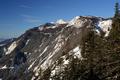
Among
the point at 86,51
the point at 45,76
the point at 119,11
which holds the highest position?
the point at 119,11

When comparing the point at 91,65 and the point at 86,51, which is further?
the point at 86,51

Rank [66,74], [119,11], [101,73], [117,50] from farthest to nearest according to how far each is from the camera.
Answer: [119,11] → [66,74] → [101,73] → [117,50]

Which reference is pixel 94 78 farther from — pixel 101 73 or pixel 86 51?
pixel 86 51

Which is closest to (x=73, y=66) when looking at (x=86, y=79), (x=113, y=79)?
(x=86, y=79)

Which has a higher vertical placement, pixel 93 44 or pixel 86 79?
pixel 93 44

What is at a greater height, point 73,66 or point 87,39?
point 87,39

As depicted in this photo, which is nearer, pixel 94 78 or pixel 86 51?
pixel 94 78

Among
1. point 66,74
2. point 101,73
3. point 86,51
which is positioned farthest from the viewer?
point 86,51

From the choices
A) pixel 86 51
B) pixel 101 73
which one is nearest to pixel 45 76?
pixel 86 51

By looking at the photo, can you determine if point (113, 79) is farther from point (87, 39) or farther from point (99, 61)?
point (87, 39)
